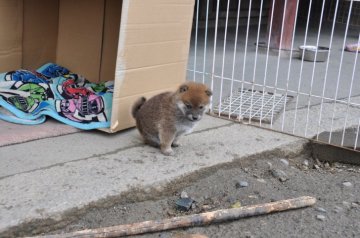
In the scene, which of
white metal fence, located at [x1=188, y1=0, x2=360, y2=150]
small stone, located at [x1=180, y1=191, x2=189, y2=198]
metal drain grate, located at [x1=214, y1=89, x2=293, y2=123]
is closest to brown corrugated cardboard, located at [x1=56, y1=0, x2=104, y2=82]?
white metal fence, located at [x1=188, y1=0, x2=360, y2=150]

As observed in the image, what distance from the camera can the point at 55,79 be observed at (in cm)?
434

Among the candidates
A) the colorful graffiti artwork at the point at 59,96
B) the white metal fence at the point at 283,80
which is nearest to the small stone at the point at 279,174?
the white metal fence at the point at 283,80

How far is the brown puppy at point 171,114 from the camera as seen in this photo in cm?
305

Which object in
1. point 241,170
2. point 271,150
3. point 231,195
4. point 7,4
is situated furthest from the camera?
point 7,4

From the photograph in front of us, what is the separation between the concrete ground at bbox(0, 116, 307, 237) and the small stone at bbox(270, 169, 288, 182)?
0.19 m

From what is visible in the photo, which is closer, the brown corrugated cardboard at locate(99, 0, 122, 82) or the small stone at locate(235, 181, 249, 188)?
the small stone at locate(235, 181, 249, 188)

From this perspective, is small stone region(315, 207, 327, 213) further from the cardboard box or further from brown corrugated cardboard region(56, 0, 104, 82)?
brown corrugated cardboard region(56, 0, 104, 82)

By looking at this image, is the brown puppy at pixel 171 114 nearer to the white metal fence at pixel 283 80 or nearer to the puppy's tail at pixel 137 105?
the puppy's tail at pixel 137 105

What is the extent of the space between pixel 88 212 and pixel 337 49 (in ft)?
20.7

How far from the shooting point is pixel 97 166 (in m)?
2.86

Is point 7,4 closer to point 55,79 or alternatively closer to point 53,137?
point 55,79

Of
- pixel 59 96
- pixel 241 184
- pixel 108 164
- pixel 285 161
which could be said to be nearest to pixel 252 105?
pixel 285 161

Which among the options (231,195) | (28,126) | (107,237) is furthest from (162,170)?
(28,126)

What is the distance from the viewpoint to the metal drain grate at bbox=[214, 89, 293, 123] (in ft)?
13.1
